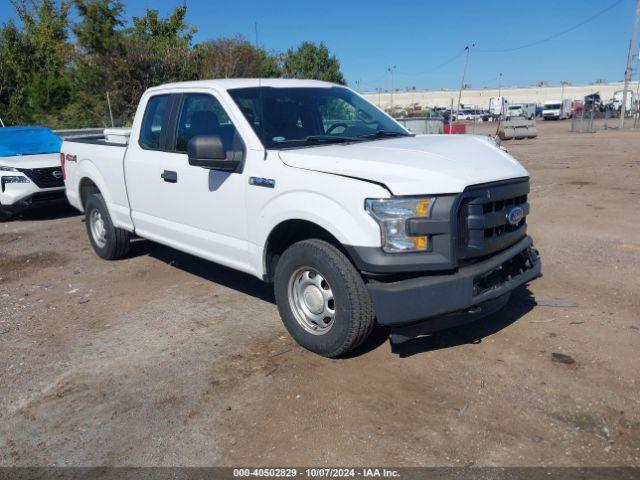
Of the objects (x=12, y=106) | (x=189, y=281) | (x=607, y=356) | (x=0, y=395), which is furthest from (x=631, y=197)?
(x=12, y=106)

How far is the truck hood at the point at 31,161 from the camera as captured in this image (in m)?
9.12

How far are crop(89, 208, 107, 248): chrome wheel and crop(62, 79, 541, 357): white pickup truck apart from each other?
1445mm

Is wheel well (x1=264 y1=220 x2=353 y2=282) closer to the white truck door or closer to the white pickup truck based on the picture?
the white pickup truck

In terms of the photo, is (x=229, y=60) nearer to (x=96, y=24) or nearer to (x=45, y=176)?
(x=96, y=24)

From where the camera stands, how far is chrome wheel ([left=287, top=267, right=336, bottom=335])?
4000mm

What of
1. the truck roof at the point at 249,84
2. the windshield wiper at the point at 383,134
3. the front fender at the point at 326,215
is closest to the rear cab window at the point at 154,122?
the truck roof at the point at 249,84

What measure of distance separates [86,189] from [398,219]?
499 cm

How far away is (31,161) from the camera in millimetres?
9250

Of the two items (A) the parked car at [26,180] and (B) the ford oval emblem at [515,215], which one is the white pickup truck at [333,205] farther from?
(A) the parked car at [26,180]

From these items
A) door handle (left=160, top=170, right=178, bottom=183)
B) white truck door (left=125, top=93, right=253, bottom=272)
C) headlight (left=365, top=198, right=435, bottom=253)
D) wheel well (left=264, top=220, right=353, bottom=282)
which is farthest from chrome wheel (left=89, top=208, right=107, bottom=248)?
headlight (left=365, top=198, right=435, bottom=253)

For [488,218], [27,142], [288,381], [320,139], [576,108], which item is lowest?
[288,381]

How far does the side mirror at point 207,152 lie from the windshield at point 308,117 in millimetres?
347

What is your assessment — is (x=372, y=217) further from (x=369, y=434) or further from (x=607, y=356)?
(x=607, y=356)

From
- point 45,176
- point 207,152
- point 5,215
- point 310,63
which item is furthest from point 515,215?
point 310,63
